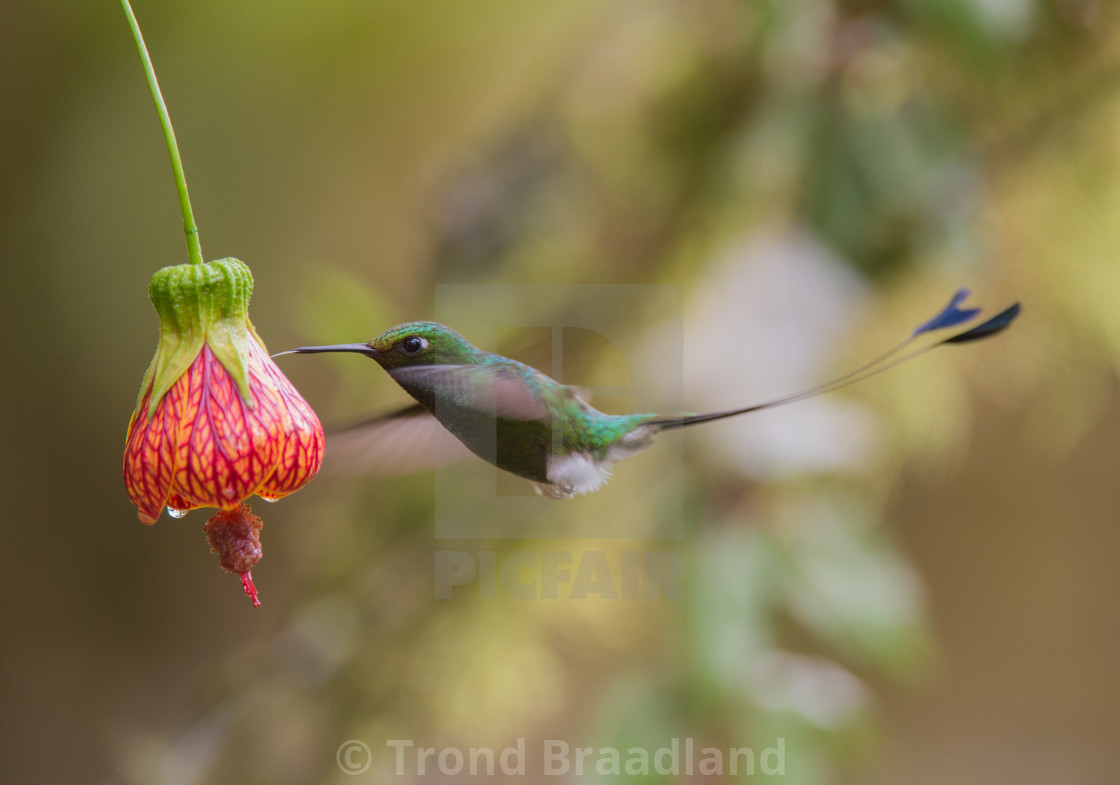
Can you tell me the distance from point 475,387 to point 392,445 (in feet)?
0.50

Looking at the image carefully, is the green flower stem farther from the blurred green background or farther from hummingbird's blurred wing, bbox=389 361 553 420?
the blurred green background

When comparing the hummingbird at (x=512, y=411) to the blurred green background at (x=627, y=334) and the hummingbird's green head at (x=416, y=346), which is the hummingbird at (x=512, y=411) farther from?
the blurred green background at (x=627, y=334)

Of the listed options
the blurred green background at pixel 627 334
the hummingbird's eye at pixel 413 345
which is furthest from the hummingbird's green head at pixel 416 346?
the blurred green background at pixel 627 334

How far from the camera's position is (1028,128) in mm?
1050

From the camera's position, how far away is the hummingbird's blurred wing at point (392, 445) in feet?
1.60

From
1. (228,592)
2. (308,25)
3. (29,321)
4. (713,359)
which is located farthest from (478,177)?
(228,592)

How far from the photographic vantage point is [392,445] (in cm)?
52

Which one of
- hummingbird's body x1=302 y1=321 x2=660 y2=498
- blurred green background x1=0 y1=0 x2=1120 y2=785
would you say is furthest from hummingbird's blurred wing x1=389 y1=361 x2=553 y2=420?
blurred green background x1=0 y1=0 x2=1120 y2=785

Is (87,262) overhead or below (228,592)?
overhead

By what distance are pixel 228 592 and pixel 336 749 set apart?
108 cm

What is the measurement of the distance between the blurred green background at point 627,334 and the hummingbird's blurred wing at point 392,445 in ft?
1.03

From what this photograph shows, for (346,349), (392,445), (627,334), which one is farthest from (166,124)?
(627,334)

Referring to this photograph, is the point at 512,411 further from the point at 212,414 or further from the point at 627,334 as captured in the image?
the point at 627,334

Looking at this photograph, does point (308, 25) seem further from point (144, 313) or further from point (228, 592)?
point (228, 592)
